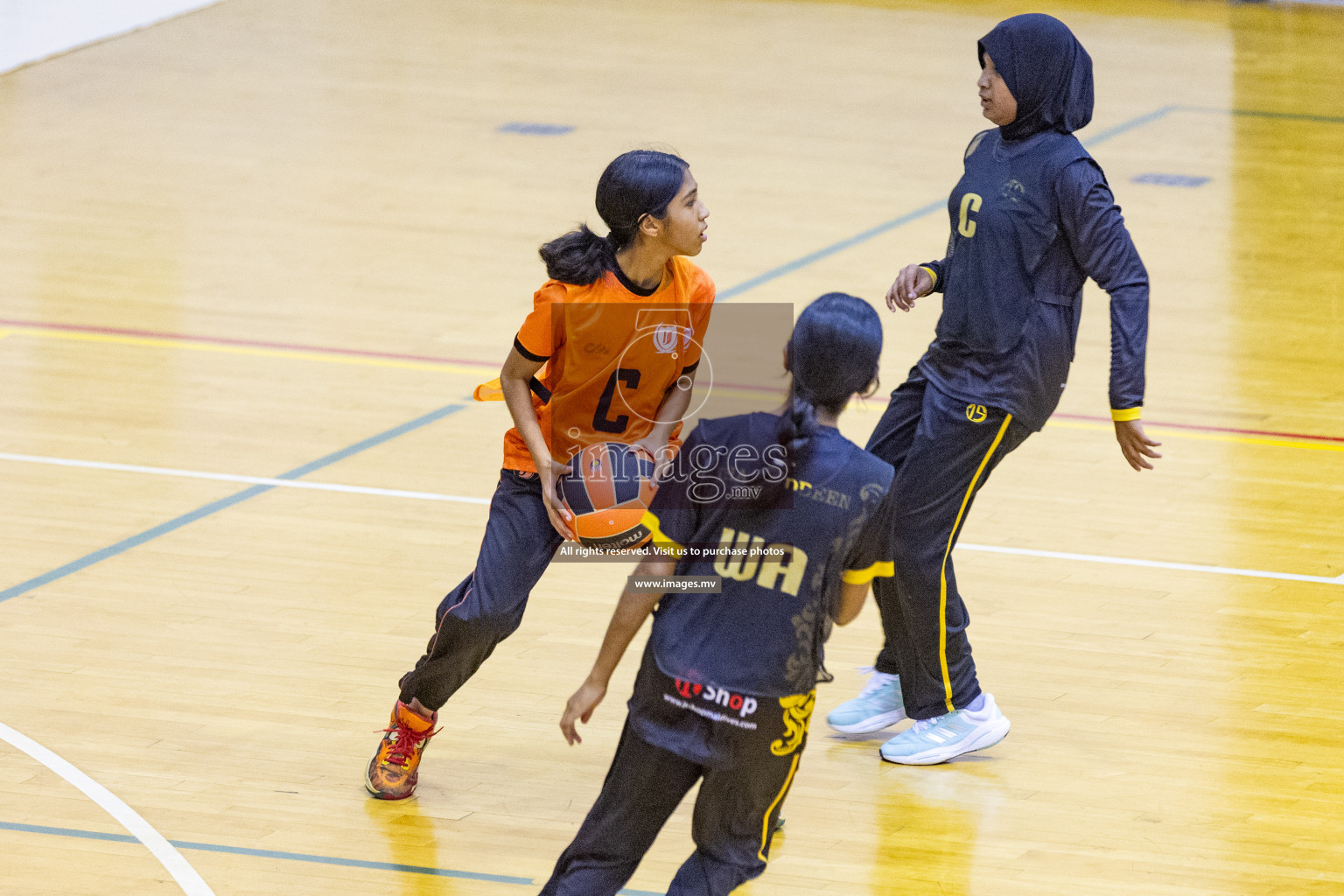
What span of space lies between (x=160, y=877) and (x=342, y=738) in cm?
82

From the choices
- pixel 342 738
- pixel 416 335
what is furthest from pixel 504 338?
pixel 342 738

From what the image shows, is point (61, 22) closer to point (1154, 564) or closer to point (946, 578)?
point (1154, 564)

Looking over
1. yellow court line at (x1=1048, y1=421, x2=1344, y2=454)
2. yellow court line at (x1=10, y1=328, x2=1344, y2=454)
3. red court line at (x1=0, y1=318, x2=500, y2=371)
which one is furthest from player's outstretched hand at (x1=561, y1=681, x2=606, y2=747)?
red court line at (x1=0, y1=318, x2=500, y2=371)

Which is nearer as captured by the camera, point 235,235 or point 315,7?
point 235,235

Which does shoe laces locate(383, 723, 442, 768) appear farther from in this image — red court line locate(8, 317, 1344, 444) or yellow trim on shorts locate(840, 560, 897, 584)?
red court line locate(8, 317, 1344, 444)

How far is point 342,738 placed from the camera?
4.94 metres

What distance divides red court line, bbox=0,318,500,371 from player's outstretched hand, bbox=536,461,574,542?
163 inches

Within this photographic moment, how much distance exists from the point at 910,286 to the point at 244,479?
3148 mm

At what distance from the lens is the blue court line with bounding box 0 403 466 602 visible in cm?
593

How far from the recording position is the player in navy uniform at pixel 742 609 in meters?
3.35

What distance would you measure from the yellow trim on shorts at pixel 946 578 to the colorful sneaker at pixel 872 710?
0.21m

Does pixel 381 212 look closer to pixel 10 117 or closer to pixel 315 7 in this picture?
pixel 10 117

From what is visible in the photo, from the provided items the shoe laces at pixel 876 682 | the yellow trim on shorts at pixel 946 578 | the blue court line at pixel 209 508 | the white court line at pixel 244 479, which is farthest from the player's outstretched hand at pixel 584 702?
the white court line at pixel 244 479

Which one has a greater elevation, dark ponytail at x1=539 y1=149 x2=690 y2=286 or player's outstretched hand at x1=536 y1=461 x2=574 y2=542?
dark ponytail at x1=539 y1=149 x2=690 y2=286
